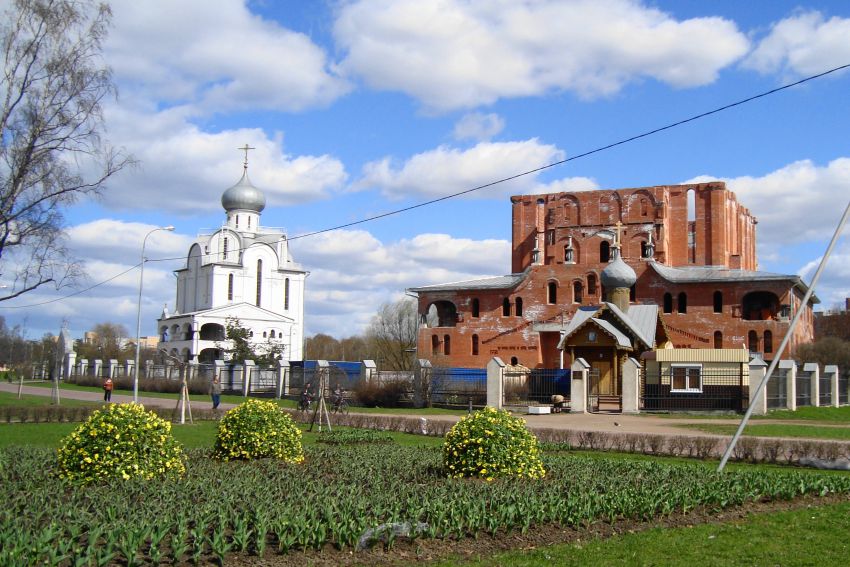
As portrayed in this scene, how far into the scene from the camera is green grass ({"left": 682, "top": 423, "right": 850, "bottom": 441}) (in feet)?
65.5

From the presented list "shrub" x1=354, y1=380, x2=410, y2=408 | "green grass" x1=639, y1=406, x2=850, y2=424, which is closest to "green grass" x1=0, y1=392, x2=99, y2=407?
"shrub" x1=354, y1=380, x2=410, y2=408

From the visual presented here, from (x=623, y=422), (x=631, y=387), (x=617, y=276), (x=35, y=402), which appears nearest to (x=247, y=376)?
(x=35, y=402)

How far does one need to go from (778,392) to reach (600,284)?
64.5 feet

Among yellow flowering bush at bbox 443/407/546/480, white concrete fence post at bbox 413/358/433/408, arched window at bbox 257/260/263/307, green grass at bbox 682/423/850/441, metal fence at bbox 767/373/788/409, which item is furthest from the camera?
arched window at bbox 257/260/263/307

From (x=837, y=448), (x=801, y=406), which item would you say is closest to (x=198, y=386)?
(x=801, y=406)

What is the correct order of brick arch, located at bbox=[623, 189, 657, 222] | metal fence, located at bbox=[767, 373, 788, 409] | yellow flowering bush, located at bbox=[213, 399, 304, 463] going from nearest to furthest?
1. yellow flowering bush, located at bbox=[213, 399, 304, 463]
2. metal fence, located at bbox=[767, 373, 788, 409]
3. brick arch, located at bbox=[623, 189, 657, 222]

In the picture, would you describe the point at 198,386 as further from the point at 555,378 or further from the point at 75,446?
the point at 75,446

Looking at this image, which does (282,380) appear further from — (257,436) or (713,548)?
(713,548)

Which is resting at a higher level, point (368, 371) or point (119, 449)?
point (368, 371)

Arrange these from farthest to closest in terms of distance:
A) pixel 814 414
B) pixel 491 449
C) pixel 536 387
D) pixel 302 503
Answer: pixel 536 387
pixel 814 414
pixel 491 449
pixel 302 503

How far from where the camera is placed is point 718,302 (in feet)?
160

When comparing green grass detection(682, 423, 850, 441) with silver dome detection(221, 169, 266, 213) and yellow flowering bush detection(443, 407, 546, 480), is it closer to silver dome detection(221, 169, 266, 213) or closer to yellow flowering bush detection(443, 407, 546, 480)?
yellow flowering bush detection(443, 407, 546, 480)

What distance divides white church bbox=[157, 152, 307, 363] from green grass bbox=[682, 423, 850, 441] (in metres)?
43.9

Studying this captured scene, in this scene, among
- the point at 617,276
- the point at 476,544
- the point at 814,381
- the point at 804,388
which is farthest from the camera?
the point at 617,276
